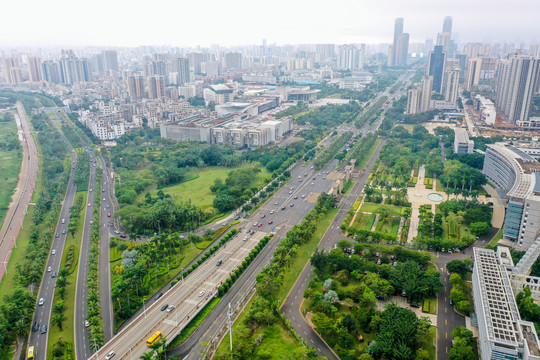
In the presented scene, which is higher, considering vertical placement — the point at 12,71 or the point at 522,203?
the point at 12,71

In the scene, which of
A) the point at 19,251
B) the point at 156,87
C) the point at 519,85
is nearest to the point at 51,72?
the point at 156,87

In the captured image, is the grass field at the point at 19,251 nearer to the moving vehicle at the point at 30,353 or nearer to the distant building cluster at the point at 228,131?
the moving vehicle at the point at 30,353

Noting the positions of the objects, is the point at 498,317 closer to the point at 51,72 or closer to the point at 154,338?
the point at 154,338

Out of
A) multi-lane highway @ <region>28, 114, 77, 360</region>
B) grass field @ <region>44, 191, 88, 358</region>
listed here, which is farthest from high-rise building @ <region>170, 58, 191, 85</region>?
grass field @ <region>44, 191, 88, 358</region>

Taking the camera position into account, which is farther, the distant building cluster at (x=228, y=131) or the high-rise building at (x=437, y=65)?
the high-rise building at (x=437, y=65)

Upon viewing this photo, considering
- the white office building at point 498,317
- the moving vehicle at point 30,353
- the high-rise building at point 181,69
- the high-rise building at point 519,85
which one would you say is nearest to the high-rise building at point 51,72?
the high-rise building at point 181,69

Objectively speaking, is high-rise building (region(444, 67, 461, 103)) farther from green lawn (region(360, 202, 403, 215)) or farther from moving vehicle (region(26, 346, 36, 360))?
moving vehicle (region(26, 346, 36, 360))
